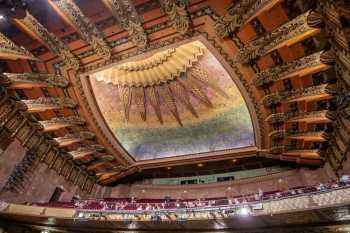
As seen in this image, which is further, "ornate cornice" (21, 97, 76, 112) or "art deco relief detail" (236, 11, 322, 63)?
Result: "ornate cornice" (21, 97, 76, 112)

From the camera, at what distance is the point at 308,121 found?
30.2ft

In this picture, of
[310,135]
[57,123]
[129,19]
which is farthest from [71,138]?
[310,135]

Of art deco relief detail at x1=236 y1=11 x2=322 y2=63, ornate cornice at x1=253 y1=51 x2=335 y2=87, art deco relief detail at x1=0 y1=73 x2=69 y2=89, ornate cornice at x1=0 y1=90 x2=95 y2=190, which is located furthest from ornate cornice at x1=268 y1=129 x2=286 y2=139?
ornate cornice at x1=0 y1=90 x2=95 y2=190

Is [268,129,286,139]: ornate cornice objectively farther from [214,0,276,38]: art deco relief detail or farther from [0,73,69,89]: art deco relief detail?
[0,73,69,89]: art deco relief detail

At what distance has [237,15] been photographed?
7.04 meters

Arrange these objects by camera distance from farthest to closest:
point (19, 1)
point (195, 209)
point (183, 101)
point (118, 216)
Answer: point (183, 101) < point (118, 216) < point (195, 209) < point (19, 1)

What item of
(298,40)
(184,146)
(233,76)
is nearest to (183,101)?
(184,146)

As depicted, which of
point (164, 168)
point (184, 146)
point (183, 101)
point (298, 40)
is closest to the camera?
point (298, 40)

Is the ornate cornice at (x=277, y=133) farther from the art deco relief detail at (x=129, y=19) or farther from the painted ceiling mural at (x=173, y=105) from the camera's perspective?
the art deco relief detail at (x=129, y=19)

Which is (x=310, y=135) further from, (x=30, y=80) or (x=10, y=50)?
(x=10, y=50)

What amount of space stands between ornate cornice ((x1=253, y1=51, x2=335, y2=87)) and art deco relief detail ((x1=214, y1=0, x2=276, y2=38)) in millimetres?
2034

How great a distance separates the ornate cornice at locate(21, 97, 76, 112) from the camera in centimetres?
1024

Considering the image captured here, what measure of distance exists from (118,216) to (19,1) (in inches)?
316

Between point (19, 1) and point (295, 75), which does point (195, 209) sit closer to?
point (295, 75)
